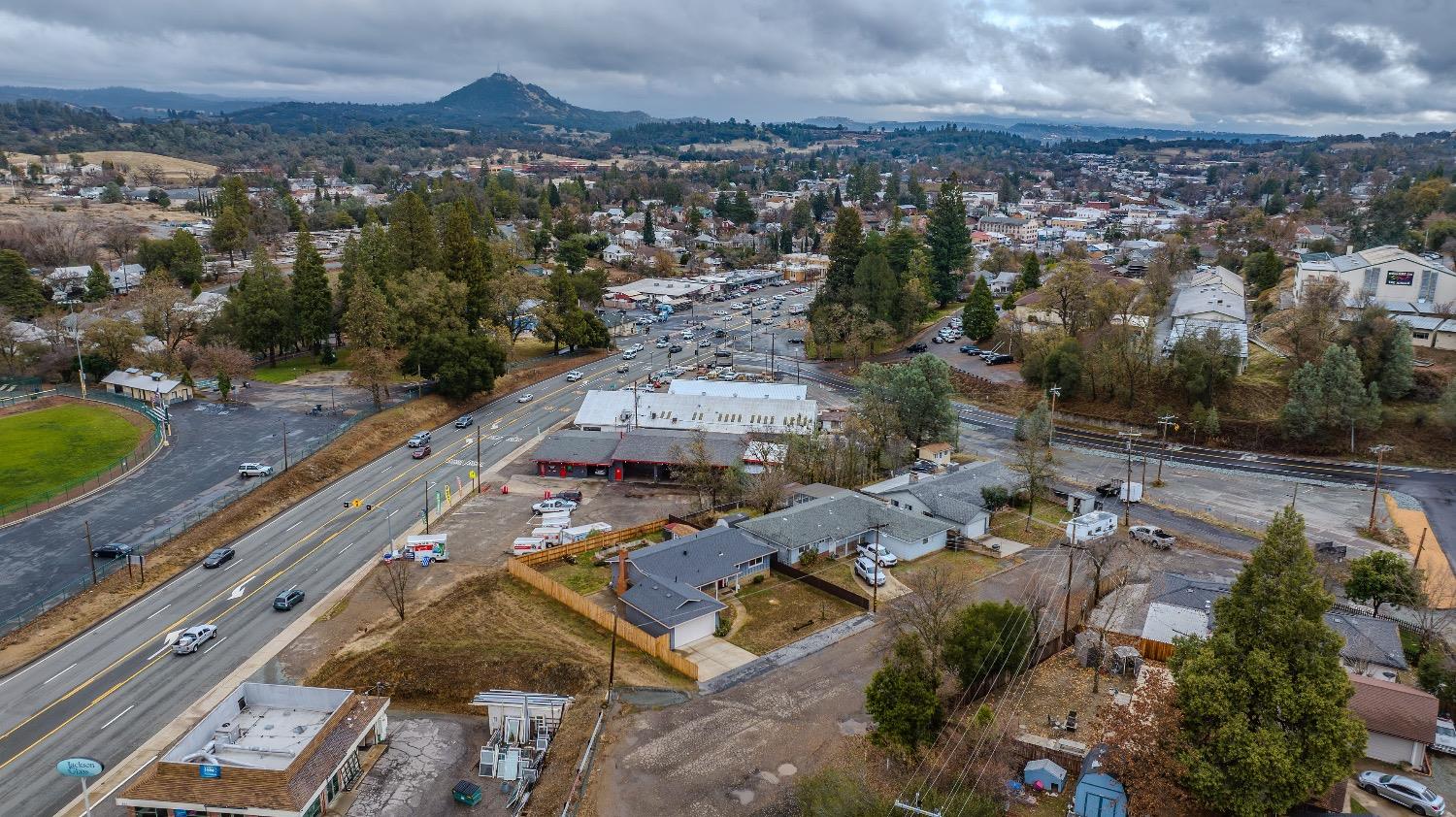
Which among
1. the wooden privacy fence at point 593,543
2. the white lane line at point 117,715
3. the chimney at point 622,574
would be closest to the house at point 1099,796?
the chimney at point 622,574

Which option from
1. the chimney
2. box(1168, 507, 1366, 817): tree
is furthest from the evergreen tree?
box(1168, 507, 1366, 817): tree

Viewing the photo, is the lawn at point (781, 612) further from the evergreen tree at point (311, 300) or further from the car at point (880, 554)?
the evergreen tree at point (311, 300)

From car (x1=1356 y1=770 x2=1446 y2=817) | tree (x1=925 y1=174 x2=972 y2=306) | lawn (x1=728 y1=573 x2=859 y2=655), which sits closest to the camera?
car (x1=1356 y1=770 x2=1446 y2=817)

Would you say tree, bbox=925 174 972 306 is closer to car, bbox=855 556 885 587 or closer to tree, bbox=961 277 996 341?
tree, bbox=961 277 996 341

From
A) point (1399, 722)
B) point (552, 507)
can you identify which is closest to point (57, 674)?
point (552, 507)

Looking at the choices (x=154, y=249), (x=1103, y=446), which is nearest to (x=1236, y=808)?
(x=1103, y=446)
